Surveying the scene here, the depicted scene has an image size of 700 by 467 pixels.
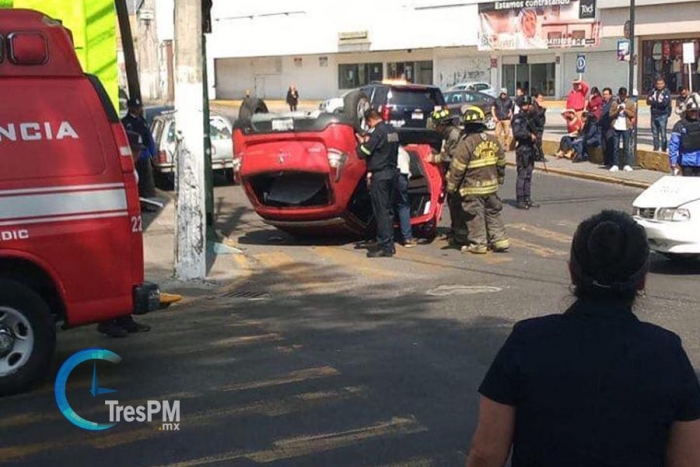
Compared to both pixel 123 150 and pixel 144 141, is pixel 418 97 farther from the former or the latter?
pixel 123 150

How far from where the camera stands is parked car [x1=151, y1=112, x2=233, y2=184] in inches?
830

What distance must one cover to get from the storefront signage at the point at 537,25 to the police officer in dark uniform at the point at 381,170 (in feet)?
134

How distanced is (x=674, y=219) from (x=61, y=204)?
23.4ft

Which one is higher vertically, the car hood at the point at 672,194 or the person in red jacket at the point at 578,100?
the person in red jacket at the point at 578,100

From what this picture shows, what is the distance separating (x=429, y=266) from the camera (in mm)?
12516

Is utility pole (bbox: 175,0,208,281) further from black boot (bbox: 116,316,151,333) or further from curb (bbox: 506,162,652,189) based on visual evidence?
curb (bbox: 506,162,652,189)

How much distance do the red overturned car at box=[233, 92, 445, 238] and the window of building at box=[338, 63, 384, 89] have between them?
5041 cm

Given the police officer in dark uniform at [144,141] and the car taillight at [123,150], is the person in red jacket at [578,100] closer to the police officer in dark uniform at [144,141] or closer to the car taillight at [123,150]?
the police officer in dark uniform at [144,141]

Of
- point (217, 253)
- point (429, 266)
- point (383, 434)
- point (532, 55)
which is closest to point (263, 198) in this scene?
point (217, 253)

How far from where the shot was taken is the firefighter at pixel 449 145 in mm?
13609

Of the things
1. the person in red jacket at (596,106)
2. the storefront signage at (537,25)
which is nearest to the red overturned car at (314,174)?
the person in red jacket at (596,106)

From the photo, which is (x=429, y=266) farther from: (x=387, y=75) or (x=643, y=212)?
(x=387, y=75)

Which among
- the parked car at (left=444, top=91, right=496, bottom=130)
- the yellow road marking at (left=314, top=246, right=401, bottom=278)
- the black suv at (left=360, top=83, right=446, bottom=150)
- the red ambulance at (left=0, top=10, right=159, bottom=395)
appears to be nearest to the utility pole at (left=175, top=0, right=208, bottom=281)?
the yellow road marking at (left=314, top=246, right=401, bottom=278)

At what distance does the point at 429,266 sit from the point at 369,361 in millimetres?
5003
